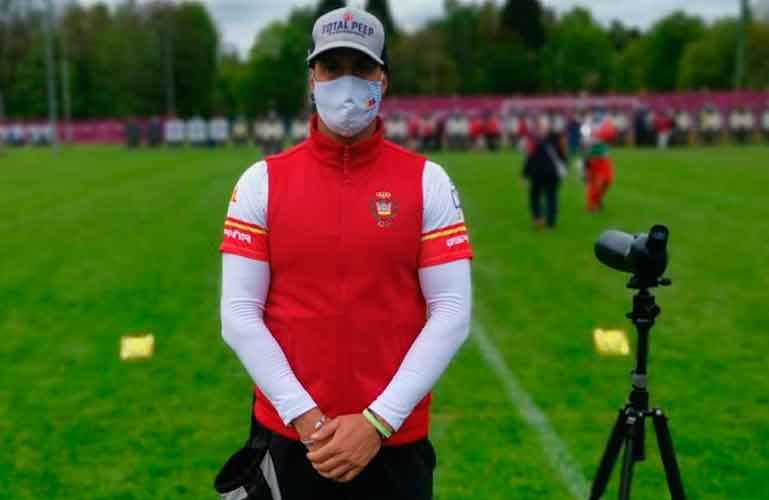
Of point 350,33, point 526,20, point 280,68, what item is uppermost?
point 526,20

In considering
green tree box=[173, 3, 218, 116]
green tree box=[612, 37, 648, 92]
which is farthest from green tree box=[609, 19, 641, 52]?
green tree box=[173, 3, 218, 116]

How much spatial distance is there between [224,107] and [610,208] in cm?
6742

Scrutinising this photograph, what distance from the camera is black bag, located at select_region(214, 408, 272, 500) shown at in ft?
9.37

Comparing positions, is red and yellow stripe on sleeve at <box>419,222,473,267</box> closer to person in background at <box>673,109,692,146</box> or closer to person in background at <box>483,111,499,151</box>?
person in background at <box>483,111,499,151</box>

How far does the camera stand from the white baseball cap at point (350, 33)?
275cm

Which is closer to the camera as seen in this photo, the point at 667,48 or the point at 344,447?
the point at 344,447

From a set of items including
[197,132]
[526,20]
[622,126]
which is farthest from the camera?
[526,20]

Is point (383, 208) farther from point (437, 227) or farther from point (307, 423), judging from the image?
point (307, 423)

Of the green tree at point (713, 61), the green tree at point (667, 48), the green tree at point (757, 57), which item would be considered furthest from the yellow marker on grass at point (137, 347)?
the green tree at point (667, 48)

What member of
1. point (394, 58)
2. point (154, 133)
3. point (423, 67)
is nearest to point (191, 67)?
point (394, 58)

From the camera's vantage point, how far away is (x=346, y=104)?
2.79m

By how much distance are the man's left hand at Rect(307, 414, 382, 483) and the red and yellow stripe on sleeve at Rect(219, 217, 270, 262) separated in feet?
1.66

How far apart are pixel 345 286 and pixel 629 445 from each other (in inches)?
49.6

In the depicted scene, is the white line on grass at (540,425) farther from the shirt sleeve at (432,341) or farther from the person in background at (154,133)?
the person in background at (154,133)
